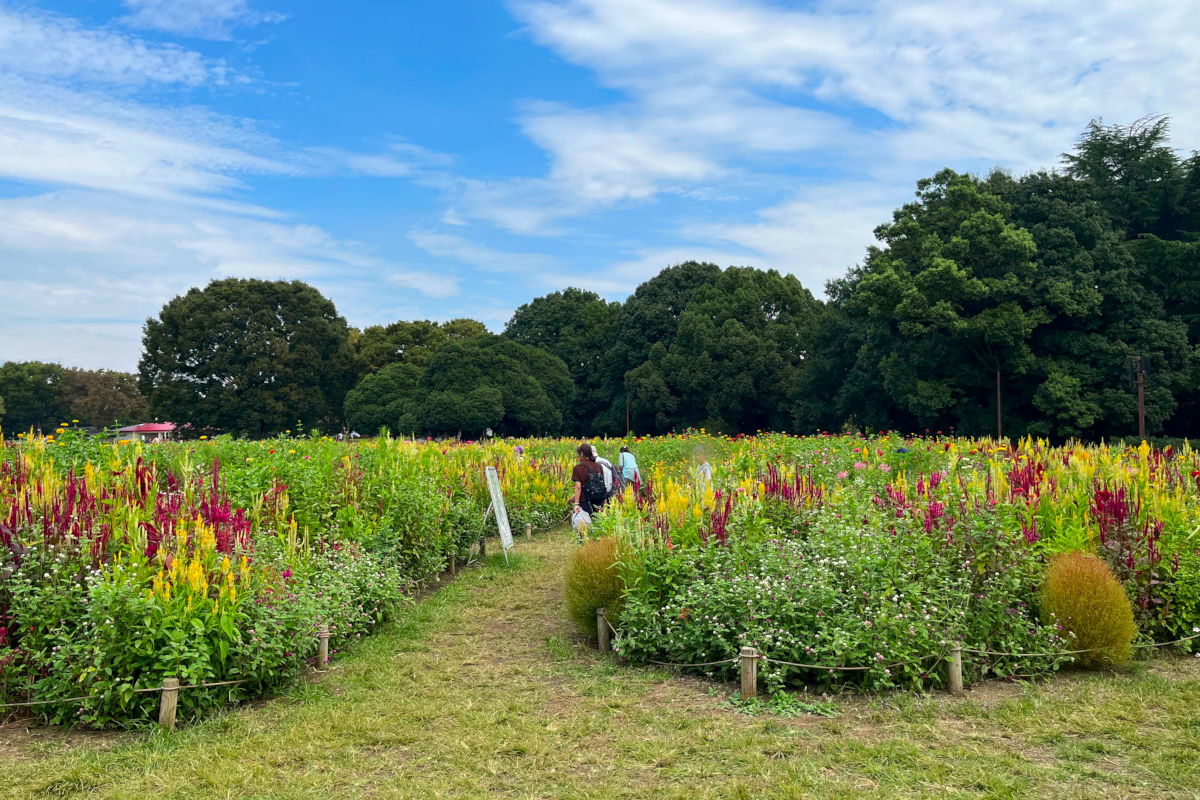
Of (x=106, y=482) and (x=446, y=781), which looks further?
(x=106, y=482)

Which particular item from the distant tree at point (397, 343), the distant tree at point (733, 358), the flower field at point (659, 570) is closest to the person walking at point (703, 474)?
the flower field at point (659, 570)

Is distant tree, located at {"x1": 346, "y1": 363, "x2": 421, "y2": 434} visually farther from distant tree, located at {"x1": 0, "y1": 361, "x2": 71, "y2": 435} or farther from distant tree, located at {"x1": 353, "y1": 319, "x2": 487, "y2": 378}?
distant tree, located at {"x1": 0, "y1": 361, "x2": 71, "y2": 435}

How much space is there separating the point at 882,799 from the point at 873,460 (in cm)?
648

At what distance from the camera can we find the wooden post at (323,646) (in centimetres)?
564

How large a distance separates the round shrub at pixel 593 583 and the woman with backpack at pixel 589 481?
13.7 ft

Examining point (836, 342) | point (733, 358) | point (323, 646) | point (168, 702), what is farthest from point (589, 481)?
point (733, 358)

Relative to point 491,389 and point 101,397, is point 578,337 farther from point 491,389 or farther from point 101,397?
point 101,397

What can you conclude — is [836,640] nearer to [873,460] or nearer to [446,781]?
[446,781]

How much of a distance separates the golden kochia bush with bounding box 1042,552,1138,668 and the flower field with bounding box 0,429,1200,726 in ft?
0.50

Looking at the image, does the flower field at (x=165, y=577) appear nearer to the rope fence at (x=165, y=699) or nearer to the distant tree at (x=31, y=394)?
the rope fence at (x=165, y=699)

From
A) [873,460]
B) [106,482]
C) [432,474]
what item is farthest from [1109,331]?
[106,482]

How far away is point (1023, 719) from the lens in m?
4.48

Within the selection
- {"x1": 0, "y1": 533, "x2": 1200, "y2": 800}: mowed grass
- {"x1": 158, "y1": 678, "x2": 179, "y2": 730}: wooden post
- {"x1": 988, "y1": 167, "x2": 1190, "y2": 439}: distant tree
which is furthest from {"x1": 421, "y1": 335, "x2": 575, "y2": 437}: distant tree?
{"x1": 158, "y1": 678, "x2": 179, "y2": 730}: wooden post

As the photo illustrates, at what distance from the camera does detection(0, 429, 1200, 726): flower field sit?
4609 millimetres
